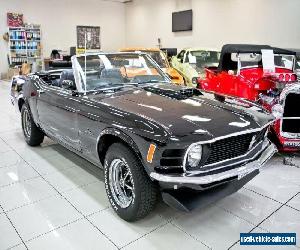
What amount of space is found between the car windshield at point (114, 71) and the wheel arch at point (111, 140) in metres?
0.66

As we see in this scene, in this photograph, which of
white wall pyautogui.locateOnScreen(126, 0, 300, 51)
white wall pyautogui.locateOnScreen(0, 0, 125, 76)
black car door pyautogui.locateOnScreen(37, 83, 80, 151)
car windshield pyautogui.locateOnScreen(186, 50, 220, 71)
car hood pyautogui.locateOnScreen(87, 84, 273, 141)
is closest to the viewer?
car hood pyautogui.locateOnScreen(87, 84, 273, 141)

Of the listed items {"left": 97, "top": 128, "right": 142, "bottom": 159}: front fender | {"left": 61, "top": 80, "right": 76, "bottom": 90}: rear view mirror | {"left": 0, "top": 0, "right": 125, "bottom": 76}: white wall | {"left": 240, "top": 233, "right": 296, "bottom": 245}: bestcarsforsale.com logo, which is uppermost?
{"left": 0, "top": 0, "right": 125, "bottom": 76}: white wall

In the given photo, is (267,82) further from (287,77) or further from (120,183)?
(120,183)

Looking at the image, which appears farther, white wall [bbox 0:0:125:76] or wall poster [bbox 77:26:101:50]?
wall poster [bbox 77:26:101:50]

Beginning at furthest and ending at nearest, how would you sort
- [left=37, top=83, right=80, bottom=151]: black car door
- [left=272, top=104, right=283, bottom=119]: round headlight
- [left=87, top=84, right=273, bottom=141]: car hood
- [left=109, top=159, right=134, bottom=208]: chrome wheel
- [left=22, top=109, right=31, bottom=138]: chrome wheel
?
1. [left=22, top=109, right=31, bottom=138]: chrome wheel
2. [left=272, top=104, right=283, bottom=119]: round headlight
3. [left=37, top=83, right=80, bottom=151]: black car door
4. [left=109, top=159, right=134, bottom=208]: chrome wheel
5. [left=87, top=84, right=273, bottom=141]: car hood

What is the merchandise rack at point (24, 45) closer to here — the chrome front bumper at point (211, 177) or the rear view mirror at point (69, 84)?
the rear view mirror at point (69, 84)

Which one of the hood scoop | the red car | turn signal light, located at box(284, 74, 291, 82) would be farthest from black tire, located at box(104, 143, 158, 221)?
turn signal light, located at box(284, 74, 291, 82)

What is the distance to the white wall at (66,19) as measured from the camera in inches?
552

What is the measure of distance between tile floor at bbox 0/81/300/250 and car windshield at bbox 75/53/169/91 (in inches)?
43.2

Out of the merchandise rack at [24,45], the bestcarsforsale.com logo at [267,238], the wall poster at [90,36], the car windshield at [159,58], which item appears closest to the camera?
the bestcarsforsale.com logo at [267,238]

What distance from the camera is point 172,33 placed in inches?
567

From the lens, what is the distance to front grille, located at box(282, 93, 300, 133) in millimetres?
3885

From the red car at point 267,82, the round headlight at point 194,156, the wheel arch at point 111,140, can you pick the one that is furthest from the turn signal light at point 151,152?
the red car at point 267,82

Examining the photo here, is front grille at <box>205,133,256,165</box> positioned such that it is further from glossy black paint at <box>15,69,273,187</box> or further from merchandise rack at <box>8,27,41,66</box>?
merchandise rack at <box>8,27,41,66</box>
